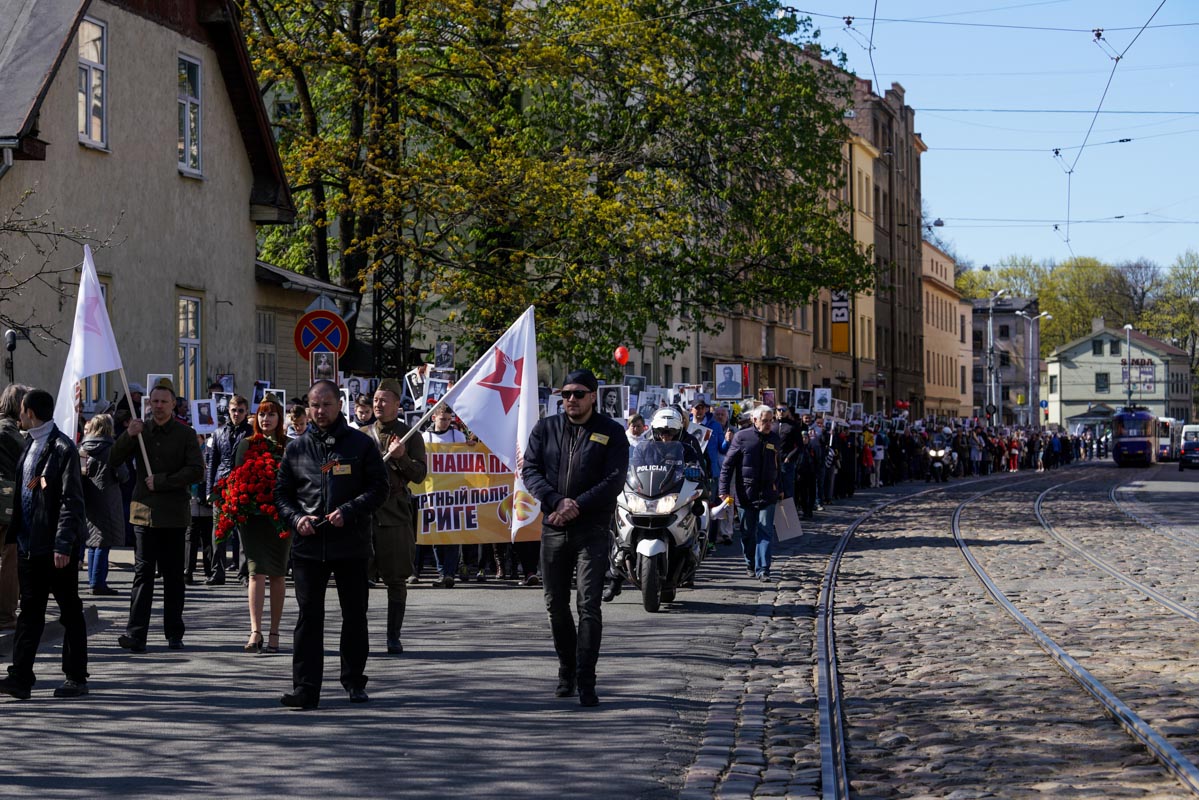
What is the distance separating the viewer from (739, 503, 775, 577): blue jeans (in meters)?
18.0

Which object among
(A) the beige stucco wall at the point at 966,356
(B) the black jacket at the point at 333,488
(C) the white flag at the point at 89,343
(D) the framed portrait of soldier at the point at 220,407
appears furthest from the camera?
(A) the beige stucco wall at the point at 966,356

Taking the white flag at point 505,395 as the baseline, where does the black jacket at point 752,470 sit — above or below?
below

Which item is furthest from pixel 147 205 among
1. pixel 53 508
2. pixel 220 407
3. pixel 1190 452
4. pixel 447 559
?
pixel 1190 452

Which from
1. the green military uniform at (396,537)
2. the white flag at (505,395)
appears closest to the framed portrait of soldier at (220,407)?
the white flag at (505,395)

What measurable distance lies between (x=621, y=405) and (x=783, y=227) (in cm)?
918

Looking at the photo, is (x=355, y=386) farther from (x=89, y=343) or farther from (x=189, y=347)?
(x=89, y=343)

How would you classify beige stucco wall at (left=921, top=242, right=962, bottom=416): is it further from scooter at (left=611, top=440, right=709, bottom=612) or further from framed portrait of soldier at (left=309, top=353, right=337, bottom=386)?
scooter at (left=611, top=440, right=709, bottom=612)

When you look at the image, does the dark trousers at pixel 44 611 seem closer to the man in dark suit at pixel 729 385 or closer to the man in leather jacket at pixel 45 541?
the man in leather jacket at pixel 45 541

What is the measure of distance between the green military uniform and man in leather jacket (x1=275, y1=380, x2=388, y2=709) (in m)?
1.82

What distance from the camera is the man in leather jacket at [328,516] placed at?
9.70 metres

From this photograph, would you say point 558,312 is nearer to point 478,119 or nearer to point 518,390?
point 478,119

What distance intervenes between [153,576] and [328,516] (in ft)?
10.3

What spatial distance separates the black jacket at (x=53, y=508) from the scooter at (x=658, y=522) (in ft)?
19.3

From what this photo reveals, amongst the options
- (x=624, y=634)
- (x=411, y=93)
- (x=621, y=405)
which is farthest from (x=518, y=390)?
(x=411, y=93)
